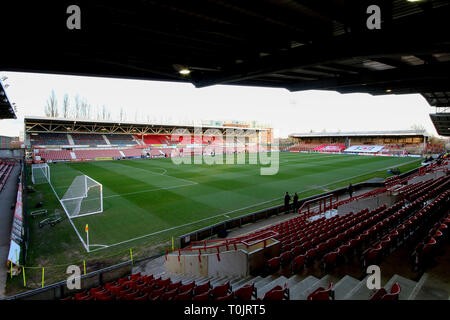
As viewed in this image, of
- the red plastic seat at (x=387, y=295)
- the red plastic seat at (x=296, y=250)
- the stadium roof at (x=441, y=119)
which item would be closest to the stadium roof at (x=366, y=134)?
the stadium roof at (x=441, y=119)

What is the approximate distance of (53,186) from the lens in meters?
22.8

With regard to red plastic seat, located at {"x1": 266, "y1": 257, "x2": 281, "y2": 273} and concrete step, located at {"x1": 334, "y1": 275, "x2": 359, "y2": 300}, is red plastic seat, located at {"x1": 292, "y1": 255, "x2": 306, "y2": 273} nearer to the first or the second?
red plastic seat, located at {"x1": 266, "y1": 257, "x2": 281, "y2": 273}

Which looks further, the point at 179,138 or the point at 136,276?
the point at 179,138

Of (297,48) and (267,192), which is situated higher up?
(297,48)

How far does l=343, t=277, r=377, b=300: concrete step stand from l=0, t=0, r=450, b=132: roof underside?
406cm

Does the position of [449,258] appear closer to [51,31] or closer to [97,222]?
[51,31]

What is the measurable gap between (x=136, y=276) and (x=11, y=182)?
26.6m

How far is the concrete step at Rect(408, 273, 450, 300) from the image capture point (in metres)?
3.94

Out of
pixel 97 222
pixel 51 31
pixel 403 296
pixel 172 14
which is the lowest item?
pixel 97 222

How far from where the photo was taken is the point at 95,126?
54.9 meters

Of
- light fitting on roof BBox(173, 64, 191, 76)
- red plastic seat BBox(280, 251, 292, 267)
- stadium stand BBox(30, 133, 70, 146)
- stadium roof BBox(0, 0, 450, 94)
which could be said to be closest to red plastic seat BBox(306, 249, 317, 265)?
red plastic seat BBox(280, 251, 292, 267)

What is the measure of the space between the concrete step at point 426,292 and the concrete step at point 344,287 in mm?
947

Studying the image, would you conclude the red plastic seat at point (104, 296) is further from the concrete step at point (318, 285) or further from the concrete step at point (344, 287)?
the concrete step at point (344, 287)
